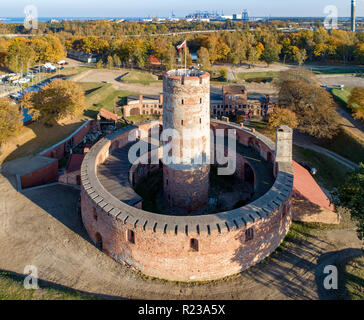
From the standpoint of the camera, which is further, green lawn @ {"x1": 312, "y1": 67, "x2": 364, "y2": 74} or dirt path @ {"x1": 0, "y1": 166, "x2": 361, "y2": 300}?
green lawn @ {"x1": 312, "y1": 67, "x2": 364, "y2": 74}

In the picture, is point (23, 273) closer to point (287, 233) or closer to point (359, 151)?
point (287, 233)

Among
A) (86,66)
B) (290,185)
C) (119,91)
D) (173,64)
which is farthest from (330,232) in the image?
(86,66)

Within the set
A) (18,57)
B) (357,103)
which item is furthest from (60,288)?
(18,57)

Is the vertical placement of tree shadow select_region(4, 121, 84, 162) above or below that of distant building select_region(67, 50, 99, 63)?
below

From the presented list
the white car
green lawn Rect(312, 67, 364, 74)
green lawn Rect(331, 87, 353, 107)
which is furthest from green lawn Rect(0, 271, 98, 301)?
green lawn Rect(312, 67, 364, 74)

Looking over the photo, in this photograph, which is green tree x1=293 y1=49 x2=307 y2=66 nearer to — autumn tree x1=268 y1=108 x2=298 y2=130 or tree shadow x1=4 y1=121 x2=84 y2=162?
autumn tree x1=268 y1=108 x2=298 y2=130
